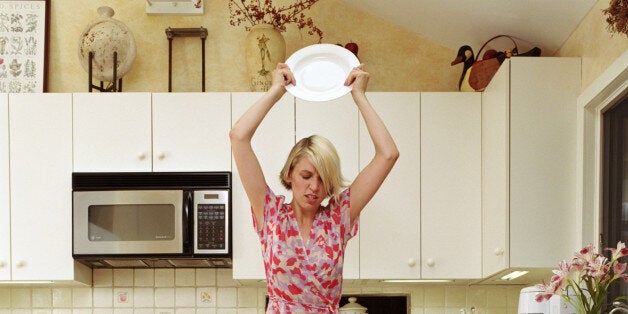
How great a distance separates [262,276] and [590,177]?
1.44m

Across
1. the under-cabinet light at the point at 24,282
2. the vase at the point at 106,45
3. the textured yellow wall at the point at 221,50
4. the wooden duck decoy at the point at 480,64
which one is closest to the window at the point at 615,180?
the wooden duck decoy at the point at 480,64

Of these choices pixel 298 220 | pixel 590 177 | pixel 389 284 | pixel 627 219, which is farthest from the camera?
pixel 389 284

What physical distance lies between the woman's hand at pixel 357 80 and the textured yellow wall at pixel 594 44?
1000 millimetres

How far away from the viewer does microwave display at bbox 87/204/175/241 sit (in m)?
4.13

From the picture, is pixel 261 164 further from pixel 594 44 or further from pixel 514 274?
pixel 594 44

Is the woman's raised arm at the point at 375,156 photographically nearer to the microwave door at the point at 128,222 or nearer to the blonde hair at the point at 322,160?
the blonde hair at the point at 322,160

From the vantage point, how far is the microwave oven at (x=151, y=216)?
4.11 m

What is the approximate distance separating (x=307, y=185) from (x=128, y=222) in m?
2.01

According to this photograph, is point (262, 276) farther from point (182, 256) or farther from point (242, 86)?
point (242, 86)

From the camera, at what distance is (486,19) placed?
4020 millimetres

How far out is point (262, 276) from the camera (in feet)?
13.4

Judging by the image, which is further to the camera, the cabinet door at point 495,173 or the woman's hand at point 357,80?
the cabinet door at point 495,173

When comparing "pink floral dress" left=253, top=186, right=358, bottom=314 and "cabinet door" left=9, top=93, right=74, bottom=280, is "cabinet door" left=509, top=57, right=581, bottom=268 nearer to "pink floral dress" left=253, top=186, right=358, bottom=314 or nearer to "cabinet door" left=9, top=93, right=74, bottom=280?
"pink floral dress" left=253, top=186, right=358, bottom=314

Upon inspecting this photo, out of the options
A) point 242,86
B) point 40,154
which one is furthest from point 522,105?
point 40,154
